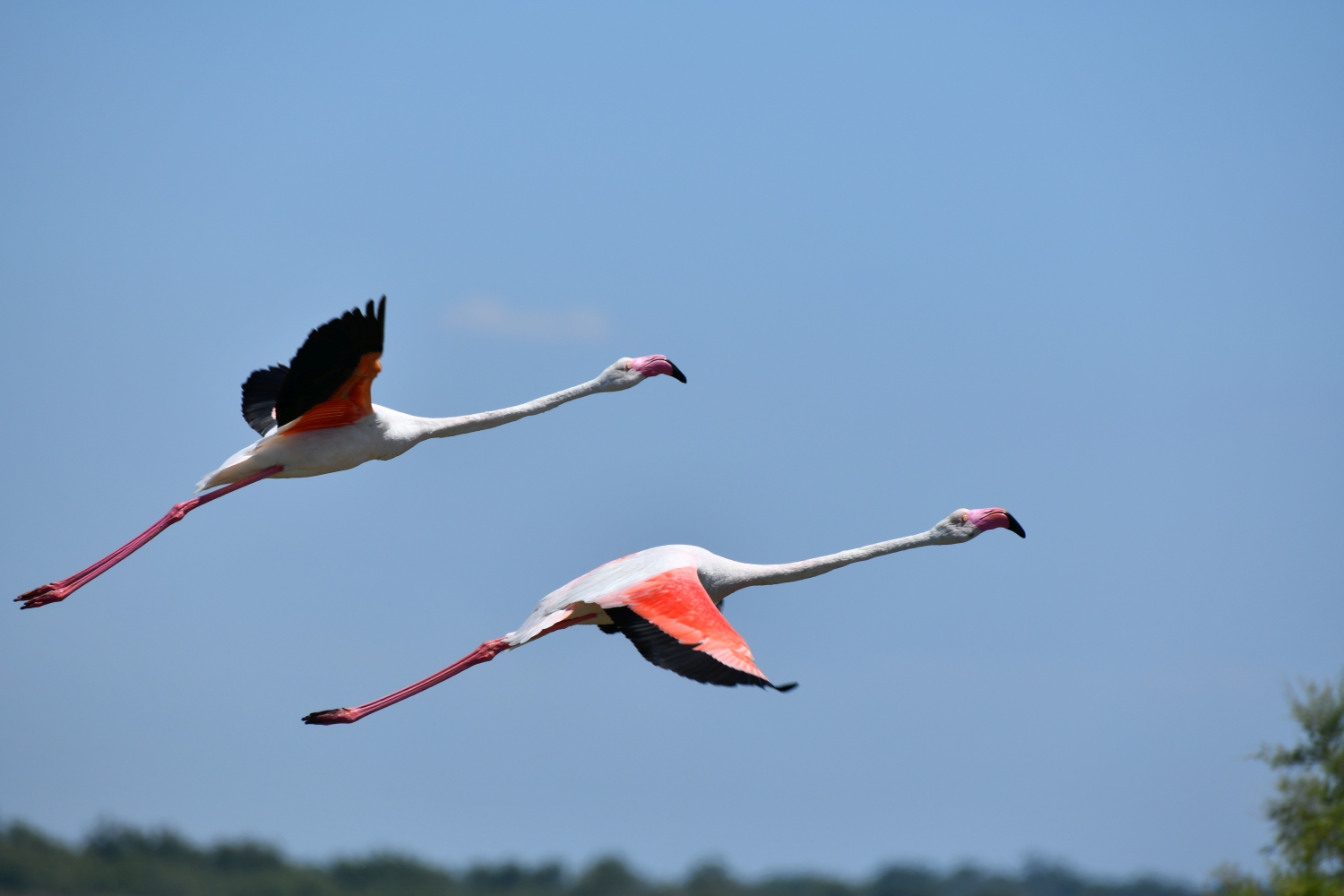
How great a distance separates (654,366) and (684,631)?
13.2 ft

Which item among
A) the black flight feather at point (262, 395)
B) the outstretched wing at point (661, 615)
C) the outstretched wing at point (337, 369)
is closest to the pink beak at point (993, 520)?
Result: the outstretched wing at point (661, 615)

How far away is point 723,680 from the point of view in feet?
36.2

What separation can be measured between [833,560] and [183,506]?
5672 mm

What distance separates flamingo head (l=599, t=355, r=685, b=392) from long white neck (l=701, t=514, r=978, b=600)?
2281mm

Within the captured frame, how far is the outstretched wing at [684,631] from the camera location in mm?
11117

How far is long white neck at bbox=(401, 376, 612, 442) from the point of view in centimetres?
1459

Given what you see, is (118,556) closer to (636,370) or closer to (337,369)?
(337,369)

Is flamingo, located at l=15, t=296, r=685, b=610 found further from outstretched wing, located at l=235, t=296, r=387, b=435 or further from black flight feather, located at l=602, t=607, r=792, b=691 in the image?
black flight feather, located at l=602, t=607, r=792, b=691

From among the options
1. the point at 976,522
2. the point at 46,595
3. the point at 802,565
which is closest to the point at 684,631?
the point at 802,565

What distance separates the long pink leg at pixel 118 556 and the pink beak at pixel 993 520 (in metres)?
6.18

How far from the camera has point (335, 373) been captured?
13.1m

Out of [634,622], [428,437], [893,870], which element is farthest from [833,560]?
[893,870]

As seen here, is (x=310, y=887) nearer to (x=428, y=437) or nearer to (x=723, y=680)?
(x=428, y=437)

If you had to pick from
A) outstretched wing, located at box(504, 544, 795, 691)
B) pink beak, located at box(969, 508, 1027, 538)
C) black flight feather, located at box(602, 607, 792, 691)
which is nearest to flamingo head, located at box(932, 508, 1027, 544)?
pink beak, located at box(969, 508, 1027, 538)
